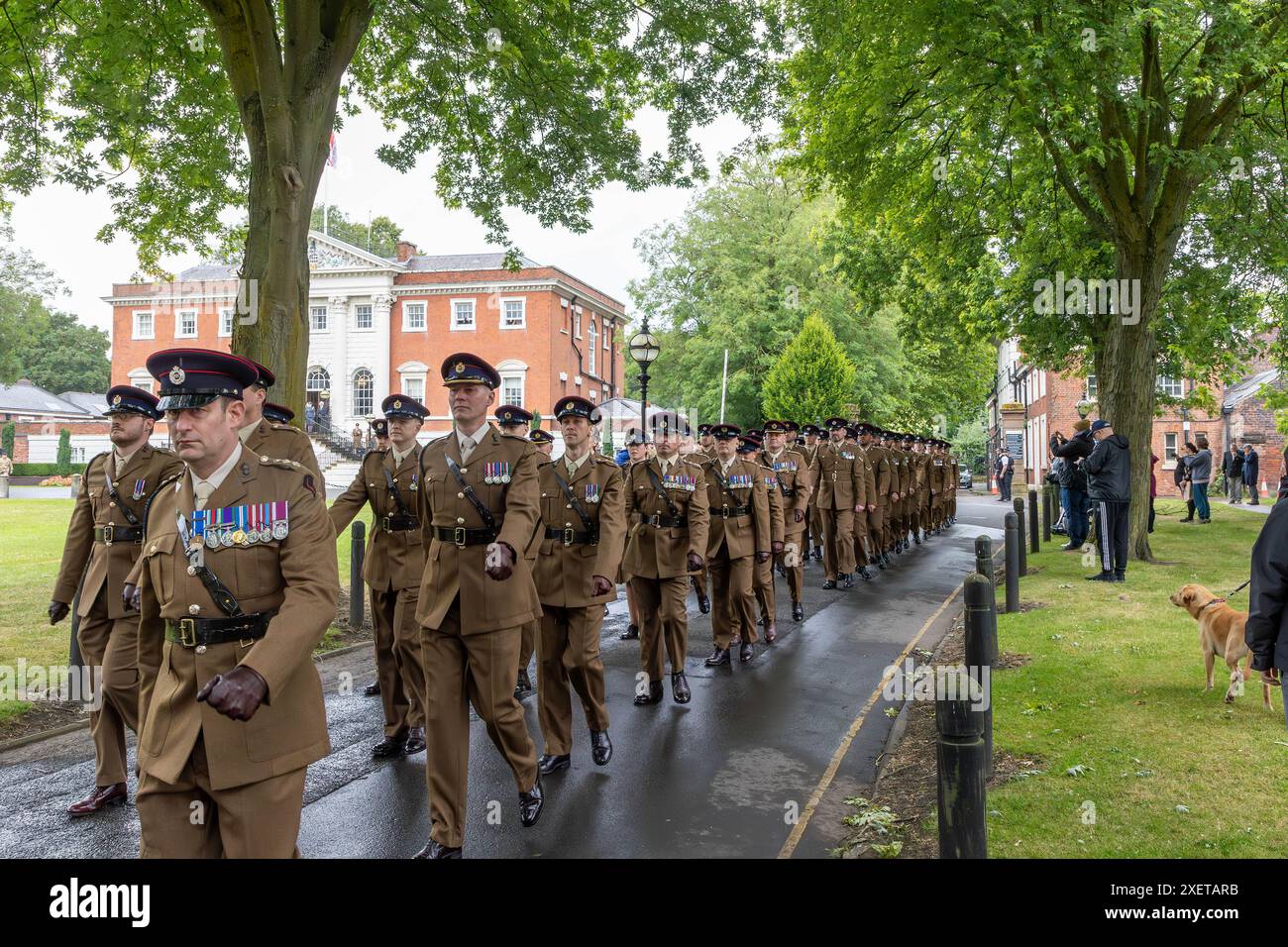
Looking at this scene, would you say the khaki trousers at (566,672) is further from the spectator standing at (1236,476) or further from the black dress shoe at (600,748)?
the spectator standing at (1236,476)

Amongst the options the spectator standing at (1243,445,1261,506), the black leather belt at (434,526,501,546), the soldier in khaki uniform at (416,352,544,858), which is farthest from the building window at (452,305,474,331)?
the black leather belt at (434,526,501,546)

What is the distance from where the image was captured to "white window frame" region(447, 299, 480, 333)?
5081 centimetres

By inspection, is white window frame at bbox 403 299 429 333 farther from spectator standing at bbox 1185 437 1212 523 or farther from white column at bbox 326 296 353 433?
spectator standing at bbox 1185 437 1212 523

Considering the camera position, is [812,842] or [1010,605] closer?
[812,842]

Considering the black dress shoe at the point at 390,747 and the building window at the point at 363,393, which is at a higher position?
the building window at the point at 363,393

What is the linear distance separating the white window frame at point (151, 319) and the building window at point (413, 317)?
51.8ft

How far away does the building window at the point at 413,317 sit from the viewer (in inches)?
2034

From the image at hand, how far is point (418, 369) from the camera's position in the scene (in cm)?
5134

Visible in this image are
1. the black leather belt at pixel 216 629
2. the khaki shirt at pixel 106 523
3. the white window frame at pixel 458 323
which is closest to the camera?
the black leather belt at pixel 216 629

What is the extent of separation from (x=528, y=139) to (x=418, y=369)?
39.2 metres

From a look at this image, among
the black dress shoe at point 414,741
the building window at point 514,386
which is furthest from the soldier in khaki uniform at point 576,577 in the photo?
the building window at point 514,386

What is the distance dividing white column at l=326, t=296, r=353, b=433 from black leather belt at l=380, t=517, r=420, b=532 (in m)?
47.2
